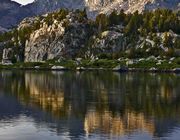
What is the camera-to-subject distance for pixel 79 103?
9219cm

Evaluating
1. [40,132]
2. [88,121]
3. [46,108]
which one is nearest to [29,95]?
[46,108]

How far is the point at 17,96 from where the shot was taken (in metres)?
105

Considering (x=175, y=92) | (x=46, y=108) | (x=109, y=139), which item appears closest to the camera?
(x=109, y=139)

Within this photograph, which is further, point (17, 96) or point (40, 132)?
point (17, 96)

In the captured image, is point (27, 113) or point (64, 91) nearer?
point (27, 113)

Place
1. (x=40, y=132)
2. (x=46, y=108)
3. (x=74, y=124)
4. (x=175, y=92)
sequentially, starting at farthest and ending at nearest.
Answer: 1. (x=175, y=92)
2. (x=46, y=108)
3. (x=74, y=124)
4. (x=40, y=132)

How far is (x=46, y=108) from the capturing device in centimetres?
8362

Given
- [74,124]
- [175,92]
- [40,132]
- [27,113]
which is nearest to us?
[40,132]

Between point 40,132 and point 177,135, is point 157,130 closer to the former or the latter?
point 177,135

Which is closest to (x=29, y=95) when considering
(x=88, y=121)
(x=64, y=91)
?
(x=64, y=91)

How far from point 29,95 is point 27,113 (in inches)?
1209

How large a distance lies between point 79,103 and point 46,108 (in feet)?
33.3

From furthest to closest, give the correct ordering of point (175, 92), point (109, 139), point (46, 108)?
point (175, 92)
point (46, 108)
point (109, 139)

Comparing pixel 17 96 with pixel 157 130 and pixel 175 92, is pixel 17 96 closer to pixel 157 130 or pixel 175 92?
pixel 175 92
